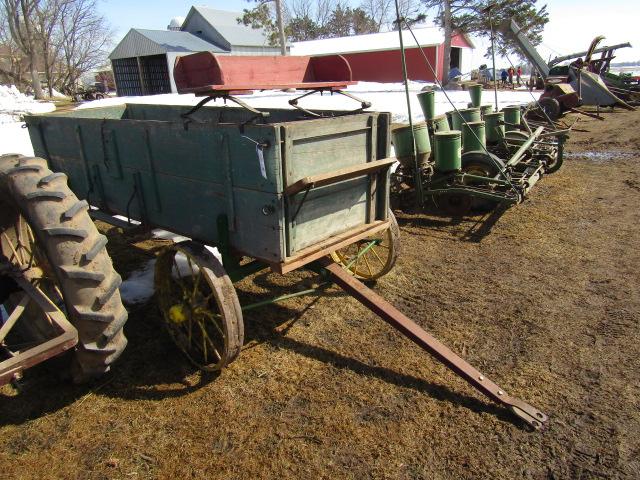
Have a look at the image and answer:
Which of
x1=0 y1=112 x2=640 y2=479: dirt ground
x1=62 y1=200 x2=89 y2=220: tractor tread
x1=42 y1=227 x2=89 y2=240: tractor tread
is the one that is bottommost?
x1=0 y1=112 x2=640 y2=479: dirt ground

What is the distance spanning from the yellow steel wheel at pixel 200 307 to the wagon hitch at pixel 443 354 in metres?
0.79

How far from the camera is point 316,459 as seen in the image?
2.44m

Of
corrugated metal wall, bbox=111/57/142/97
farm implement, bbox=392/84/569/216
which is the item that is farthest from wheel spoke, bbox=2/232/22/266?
corrugated metal wall, bbox=111/57/142/97

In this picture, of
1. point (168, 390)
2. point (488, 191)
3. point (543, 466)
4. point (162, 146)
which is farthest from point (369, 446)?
point (488, 191)

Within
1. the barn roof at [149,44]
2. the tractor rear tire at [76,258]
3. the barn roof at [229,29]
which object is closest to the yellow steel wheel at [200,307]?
the tractor rear tire at [76,258]

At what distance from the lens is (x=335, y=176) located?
279 cm

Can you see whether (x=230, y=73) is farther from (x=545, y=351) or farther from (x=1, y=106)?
(x=1, y=106)

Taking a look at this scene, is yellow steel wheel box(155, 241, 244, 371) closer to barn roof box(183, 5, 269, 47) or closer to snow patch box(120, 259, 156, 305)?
snow patch box(120, 259, 156, 305)

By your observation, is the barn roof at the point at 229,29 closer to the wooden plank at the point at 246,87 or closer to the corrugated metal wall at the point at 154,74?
the corrugated metal wall at the point at 154,74

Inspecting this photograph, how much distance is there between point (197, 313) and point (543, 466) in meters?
2.26

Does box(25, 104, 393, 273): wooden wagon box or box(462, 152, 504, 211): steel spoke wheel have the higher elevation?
box(25, 104, 393, 273): wooden wagon box

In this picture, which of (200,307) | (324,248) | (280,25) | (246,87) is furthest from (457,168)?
(280,25)

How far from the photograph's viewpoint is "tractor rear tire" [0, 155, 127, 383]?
2.41m

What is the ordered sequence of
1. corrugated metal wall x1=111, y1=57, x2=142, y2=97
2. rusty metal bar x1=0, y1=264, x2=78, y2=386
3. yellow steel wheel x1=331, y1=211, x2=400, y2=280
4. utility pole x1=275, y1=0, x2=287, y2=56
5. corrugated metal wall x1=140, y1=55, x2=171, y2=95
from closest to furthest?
rusty metal bar x1=0, y1=264, x2=78, y2=386 < yellow steel wheel x1=331, y1=211, x2=400, y2=280 < utility pole x1=275, y1=0, x2=287, y2=56 < corrugated metal wall x1=140, y1=55, x2=171, y2=95 < corrugated metal wall x1=111, y1=57, x2=142, y2=97
